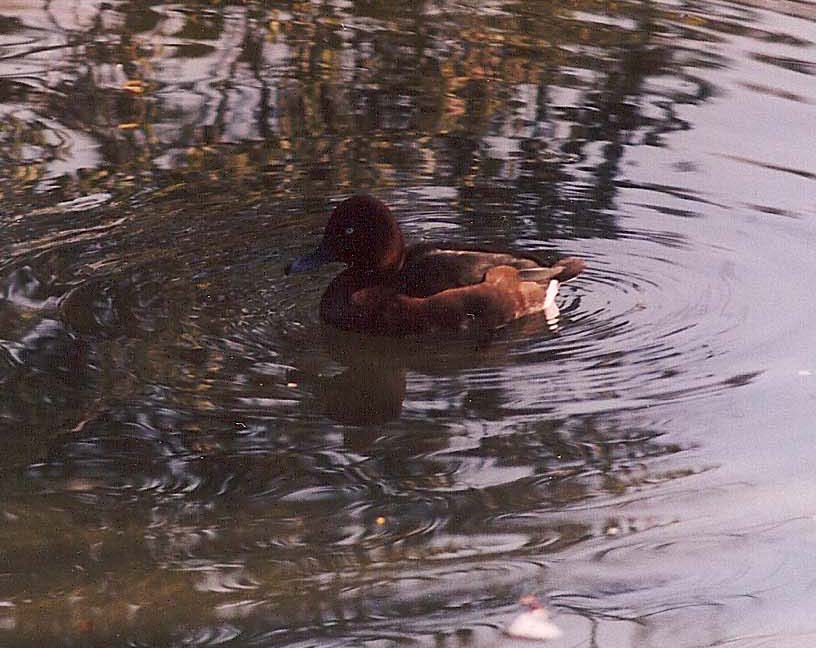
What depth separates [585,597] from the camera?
480 centimetres

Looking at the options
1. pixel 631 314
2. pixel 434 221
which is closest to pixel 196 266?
pixel 434 221

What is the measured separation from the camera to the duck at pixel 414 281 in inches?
278

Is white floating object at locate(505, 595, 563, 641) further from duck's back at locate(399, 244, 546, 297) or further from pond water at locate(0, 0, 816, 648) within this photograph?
duck's back at locate(399, 244, 546, 297)

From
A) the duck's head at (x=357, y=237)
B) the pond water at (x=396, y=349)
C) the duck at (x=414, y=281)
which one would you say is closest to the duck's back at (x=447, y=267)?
the duck at (x=414, y=281)

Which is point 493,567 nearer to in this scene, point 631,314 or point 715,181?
point 631,314

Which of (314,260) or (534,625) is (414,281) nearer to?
(314,260)

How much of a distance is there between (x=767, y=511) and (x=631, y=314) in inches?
78.6

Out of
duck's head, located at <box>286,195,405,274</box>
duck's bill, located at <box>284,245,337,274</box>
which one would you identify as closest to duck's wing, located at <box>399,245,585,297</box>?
duck's head, located at <box>286,195,405,274</box>

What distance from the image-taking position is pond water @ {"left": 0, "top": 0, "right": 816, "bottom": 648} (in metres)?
4.81

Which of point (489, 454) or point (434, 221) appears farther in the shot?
point (434, 221)

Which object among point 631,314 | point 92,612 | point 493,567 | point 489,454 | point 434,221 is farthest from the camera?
point 434,221

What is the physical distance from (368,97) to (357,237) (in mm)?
2921

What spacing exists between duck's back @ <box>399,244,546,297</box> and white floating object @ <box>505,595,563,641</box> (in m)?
2.66

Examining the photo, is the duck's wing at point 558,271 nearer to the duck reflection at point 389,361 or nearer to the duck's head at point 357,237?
the duck reflection at point 389,361
